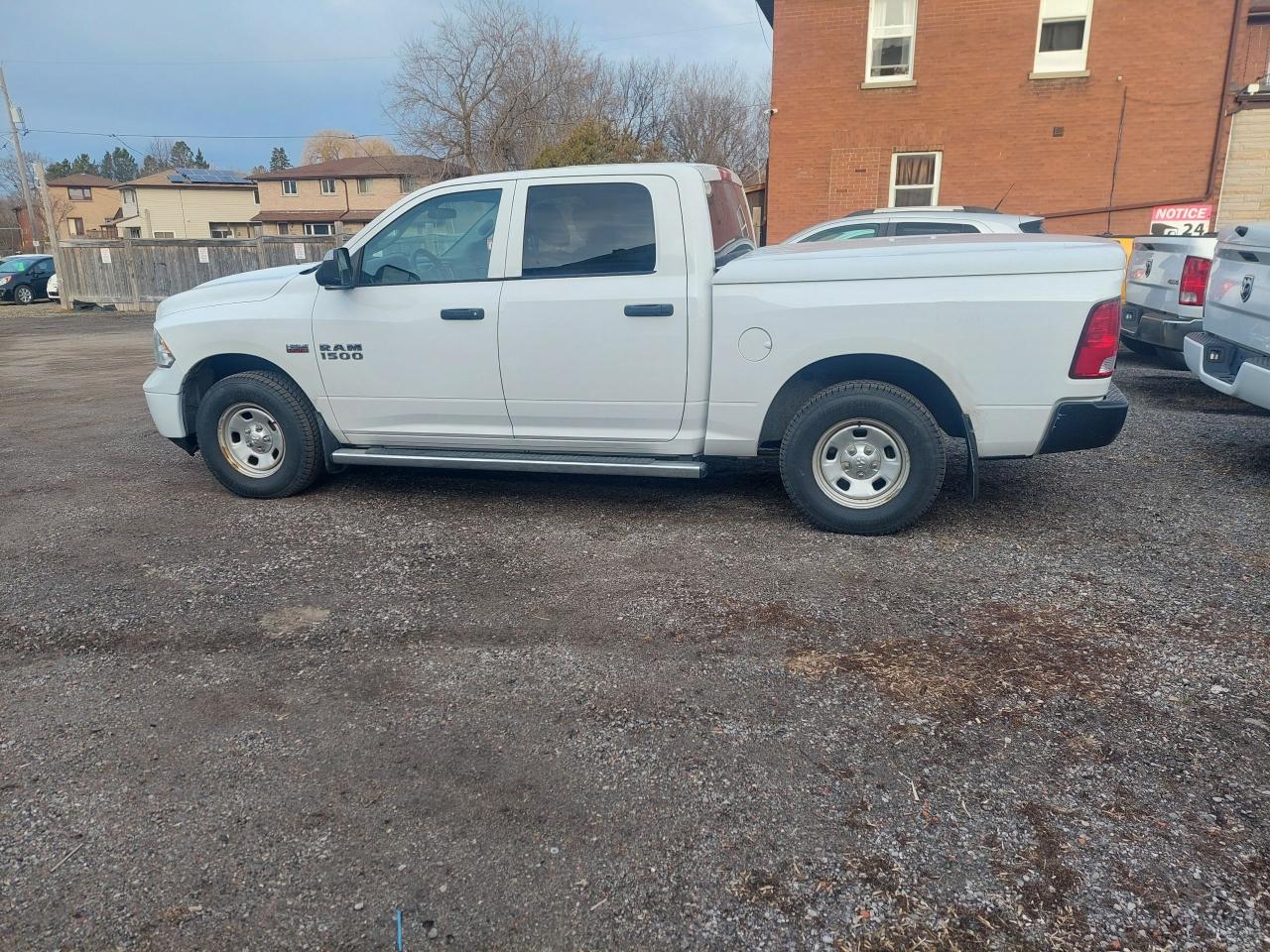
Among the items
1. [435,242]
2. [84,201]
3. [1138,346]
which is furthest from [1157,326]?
[84,201]

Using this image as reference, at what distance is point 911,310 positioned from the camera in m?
4.62

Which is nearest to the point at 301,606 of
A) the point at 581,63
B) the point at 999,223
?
the point at 999,223

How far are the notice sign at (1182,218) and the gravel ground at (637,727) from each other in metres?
13.5

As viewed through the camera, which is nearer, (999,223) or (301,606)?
(301,606)

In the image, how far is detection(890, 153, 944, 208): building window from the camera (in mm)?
17859

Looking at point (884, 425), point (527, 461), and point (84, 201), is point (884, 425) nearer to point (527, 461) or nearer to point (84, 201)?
point (527, 461)

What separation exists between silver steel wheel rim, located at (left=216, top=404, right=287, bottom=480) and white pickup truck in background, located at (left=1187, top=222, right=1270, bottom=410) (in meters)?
6.16

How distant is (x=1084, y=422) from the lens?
15.1 ft

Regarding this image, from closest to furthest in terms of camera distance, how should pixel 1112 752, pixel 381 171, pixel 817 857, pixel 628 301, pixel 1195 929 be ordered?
1. pixel 1195 929
2. pixel 817 857
3. pixel 1112 752
4. pixel 628 301
5. pixel 381 171

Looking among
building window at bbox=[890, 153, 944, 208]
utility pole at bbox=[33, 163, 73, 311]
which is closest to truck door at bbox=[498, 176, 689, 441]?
building window at bbox=[890, 153, 944, 208]

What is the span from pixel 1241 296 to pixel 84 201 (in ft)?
292

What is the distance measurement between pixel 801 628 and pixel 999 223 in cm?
693

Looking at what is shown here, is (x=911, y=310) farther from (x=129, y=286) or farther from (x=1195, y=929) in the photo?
(x=129, y=286)

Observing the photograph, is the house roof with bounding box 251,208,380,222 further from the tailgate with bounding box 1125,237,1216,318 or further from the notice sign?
the tailgate with bounding box 1125,237,1216,318
